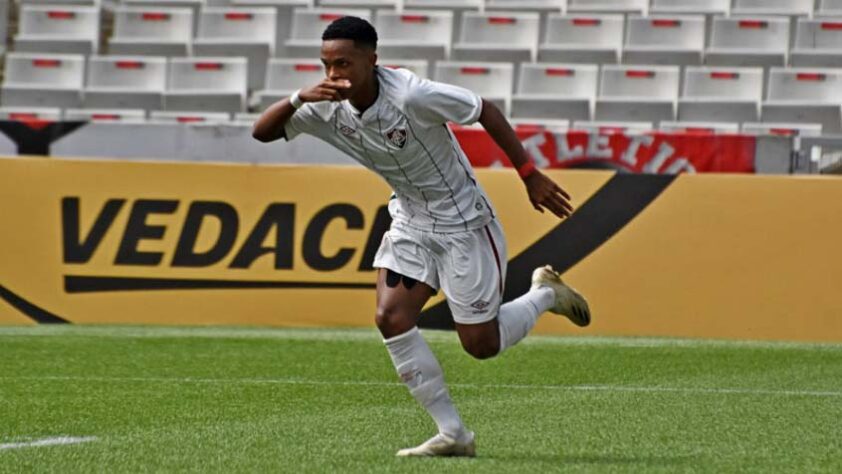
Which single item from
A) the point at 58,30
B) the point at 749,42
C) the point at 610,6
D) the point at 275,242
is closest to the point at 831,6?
the point at 749,42

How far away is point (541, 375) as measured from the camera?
1002cm

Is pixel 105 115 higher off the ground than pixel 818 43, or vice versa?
pixel 818 43

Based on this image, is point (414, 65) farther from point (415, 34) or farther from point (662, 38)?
point (662, 38)

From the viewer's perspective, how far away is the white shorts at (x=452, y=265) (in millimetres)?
6355

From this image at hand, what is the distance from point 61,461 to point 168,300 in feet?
25.0

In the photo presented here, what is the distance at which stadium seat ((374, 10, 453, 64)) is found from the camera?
18.5 m

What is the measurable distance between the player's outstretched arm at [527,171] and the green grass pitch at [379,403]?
92 cm

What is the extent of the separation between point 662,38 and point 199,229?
A: 22.9 feet

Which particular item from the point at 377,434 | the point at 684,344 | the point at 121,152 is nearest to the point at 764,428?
the point at 377,434

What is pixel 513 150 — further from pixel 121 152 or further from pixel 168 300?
pixel 121 152

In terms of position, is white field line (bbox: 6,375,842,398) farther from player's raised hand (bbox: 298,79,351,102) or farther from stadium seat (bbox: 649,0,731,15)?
stadium seat (bbox: 649,0,731,15)

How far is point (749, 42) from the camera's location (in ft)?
59.7

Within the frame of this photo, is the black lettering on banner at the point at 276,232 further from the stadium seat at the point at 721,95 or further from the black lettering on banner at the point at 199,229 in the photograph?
the stadium seat at the point at 721,95

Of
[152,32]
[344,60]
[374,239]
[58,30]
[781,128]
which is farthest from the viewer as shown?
[58,30]
